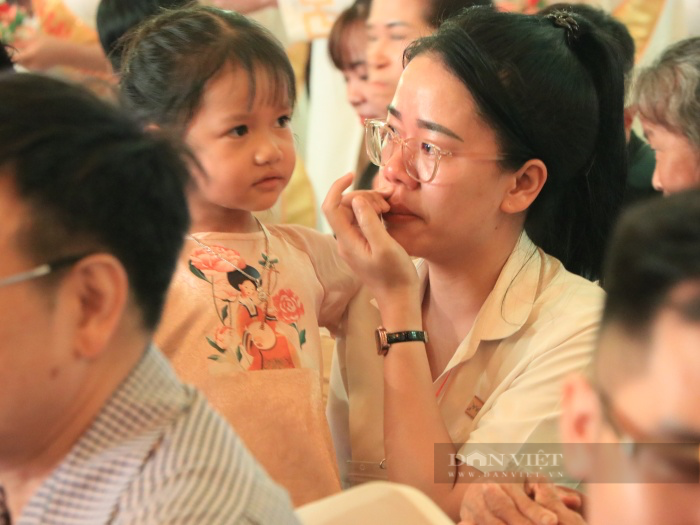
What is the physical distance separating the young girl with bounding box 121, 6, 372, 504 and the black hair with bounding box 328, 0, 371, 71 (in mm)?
1336

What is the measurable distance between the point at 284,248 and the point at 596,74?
732 millimetres

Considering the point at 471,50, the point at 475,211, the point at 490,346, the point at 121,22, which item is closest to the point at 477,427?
the point at 490,346

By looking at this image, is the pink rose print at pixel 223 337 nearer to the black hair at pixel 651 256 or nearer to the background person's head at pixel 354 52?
the black hair at pixel 651 256

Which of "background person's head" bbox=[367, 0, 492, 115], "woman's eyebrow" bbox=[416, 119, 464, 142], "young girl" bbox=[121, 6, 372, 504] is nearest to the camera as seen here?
"young girl" bbox=[121, 6, 372, 504]

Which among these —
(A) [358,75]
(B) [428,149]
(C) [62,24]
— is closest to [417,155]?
(B) [428,149]

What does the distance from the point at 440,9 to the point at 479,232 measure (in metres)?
1.06

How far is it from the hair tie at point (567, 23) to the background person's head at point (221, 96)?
1.85 ft

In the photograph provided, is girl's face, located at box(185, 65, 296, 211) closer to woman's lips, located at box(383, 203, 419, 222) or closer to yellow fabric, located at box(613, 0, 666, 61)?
woman's lips, located at box(383, 203, 419, 222)

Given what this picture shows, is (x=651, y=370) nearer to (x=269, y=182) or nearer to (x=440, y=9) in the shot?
(x=269, y=182)

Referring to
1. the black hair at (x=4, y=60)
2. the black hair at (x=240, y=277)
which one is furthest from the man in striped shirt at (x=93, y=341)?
the black hair at (x=4, y=60)

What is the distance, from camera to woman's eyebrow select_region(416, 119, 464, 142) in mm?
1546

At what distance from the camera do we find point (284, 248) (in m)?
1.72

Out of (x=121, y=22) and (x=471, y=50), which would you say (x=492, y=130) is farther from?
(x=121, y=22)

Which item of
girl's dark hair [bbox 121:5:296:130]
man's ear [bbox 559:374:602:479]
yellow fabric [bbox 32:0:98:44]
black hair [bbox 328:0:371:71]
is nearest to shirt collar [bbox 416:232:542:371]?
girl's dark hair [bbox 121:5:296:130]
